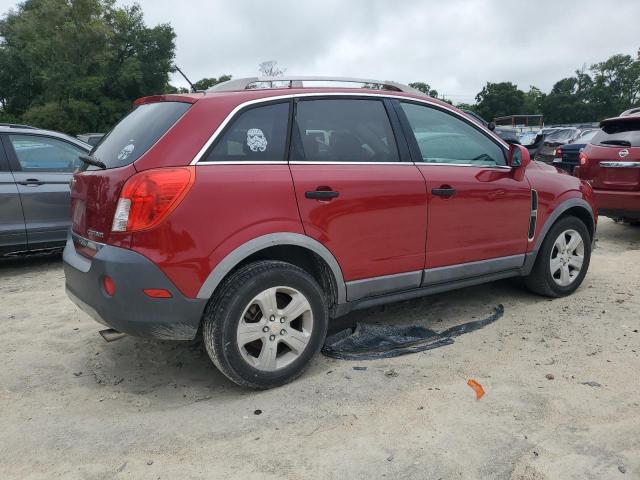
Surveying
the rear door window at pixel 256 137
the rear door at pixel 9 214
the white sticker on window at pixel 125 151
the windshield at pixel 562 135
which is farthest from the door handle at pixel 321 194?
the windshield at pixel 562 135

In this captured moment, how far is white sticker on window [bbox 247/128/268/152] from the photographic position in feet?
10.2

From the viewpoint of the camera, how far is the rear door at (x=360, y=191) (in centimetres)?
324

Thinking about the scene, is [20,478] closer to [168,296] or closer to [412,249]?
[168,296]

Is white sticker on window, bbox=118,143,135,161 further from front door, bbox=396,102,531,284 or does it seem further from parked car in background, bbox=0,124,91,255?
parked car in background, bbox=0,124,91,255

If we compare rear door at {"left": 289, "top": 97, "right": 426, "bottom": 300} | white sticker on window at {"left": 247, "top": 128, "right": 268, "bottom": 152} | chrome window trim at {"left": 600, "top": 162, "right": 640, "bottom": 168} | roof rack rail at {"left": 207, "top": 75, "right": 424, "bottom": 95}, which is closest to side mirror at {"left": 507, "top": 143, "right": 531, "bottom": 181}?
rear door at {"left": 289, "top": 97, "right": 426, "bottom": 300}

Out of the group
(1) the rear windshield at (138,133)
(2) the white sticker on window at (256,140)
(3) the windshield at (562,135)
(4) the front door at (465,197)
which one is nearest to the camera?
(1) the rear windshield at (138,133)

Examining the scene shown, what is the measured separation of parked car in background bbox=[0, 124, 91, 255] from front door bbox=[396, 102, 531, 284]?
3.99 m

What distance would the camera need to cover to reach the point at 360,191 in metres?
3.36

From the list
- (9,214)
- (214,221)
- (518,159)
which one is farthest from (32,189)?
(518,159)

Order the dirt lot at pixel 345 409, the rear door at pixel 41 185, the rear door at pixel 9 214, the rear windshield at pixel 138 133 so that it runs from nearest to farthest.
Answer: the dirt lot at pixel 345 409, the rear windshield at pixel 138 133, the rear door at pixel 9 214, the rear door at pixel 41 185

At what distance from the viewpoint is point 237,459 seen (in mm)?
2539

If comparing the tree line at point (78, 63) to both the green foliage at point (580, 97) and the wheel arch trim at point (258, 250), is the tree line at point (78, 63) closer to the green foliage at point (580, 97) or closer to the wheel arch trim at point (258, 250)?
the wheel arch trim at point (258, 250)

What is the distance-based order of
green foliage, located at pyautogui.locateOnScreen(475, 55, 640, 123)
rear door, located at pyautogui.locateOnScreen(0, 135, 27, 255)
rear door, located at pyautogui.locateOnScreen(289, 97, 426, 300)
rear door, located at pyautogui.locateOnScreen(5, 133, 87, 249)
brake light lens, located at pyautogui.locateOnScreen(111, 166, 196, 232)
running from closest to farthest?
1. brake light lens, located at pyautogui.locateOnScreen(111, 166, 196, 232)
2. rear door, located at pyautogui.locateOnScreen(289, 97, 426, 300)
3. rear door, located at pyautogui.locateOnScreen(0, 135, 27, 255)
4. rear door, located at pyautogui.locateOnScreen(5, 133, 87, 249)
5. green foliage, located at pyautogui.locateOnScreen(475, 55, 640, 123)

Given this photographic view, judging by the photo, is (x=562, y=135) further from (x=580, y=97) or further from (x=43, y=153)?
(x=580, y=97)
